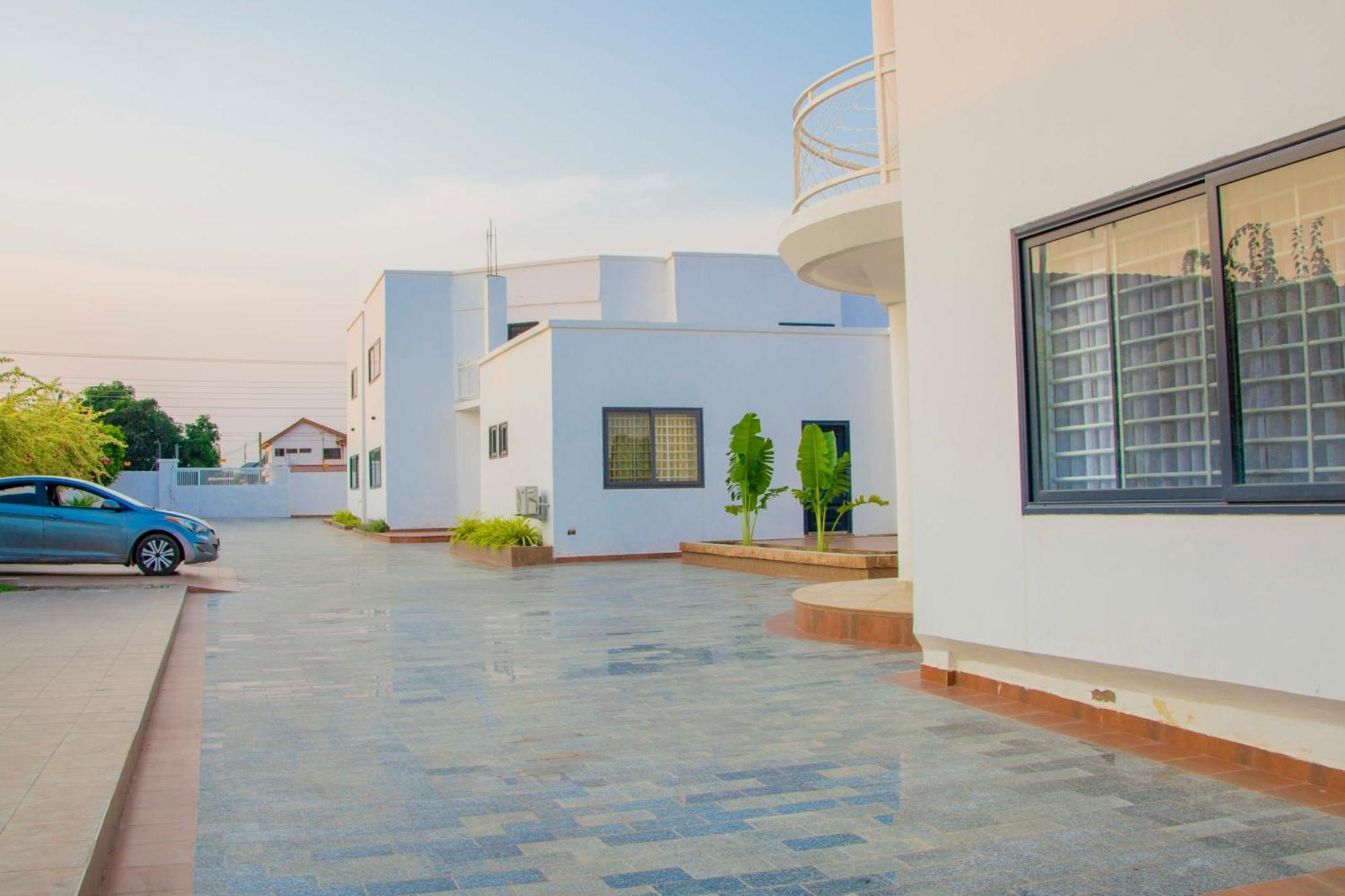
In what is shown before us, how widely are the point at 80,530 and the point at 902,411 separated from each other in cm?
1201

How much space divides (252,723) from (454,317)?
24868 millimetres

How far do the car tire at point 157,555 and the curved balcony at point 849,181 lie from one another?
1124 centimetres

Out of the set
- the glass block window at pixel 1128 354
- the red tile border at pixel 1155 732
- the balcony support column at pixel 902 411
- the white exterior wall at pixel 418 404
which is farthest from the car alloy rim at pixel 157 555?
the glass block window at pixel 1128 354

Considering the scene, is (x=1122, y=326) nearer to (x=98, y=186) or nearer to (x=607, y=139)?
(x=607, y=139)

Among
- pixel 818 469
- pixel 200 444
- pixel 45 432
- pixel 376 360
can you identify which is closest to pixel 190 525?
pixel 45 432

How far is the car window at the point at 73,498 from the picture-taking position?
1562 cm

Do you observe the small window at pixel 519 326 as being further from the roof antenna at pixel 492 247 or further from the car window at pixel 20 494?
the car window at pixel 20 494

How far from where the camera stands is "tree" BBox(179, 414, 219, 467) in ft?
252

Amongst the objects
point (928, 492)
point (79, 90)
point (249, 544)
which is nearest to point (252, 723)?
point (928, 492)

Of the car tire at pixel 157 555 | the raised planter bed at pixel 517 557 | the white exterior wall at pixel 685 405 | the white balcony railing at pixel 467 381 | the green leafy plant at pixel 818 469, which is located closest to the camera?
the green leafy plant at pixel 818 469

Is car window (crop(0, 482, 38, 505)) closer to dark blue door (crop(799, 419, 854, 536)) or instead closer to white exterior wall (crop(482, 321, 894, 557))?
white exterior wall (crop(482, 321, 894, 557))

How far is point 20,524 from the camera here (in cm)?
1533

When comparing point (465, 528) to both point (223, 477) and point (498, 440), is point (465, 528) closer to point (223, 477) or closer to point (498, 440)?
point (498, 440)

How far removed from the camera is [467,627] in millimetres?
11008
